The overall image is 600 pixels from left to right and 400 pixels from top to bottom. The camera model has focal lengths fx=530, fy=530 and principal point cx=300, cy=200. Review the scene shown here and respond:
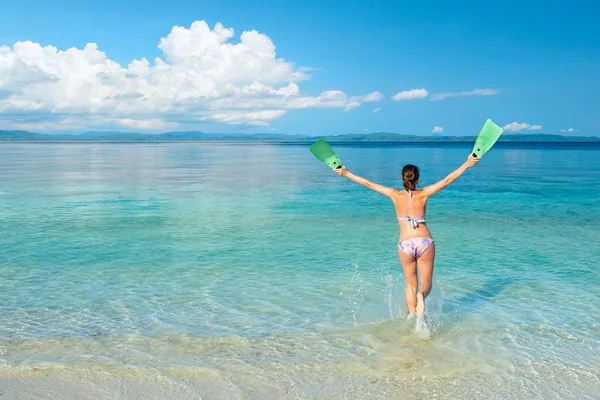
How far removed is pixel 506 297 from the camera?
32.4 ft

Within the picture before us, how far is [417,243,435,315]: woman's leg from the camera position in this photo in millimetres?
7824

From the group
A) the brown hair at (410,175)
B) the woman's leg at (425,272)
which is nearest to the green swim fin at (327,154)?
the brown hair at (410,175)

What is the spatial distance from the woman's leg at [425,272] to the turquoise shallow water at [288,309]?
1.21 ft

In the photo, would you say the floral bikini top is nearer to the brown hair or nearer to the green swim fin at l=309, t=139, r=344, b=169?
the brown hair

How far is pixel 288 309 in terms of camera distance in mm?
9242

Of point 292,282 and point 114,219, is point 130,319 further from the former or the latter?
point 114,219

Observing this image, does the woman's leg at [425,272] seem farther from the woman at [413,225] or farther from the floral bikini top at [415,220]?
the floral bikini top at [415,220]

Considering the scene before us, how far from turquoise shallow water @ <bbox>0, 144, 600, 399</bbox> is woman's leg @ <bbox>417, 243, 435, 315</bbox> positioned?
0.37m

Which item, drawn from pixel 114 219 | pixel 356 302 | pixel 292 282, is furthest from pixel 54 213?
pixel 356 302

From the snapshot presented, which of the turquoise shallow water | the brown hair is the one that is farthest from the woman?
the turquoise shallow water

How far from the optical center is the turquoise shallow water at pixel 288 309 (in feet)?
21.6

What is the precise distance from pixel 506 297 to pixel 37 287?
8.98m

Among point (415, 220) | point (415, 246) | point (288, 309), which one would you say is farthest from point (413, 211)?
point (288, 309)

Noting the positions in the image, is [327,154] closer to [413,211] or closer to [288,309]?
[413,211]
